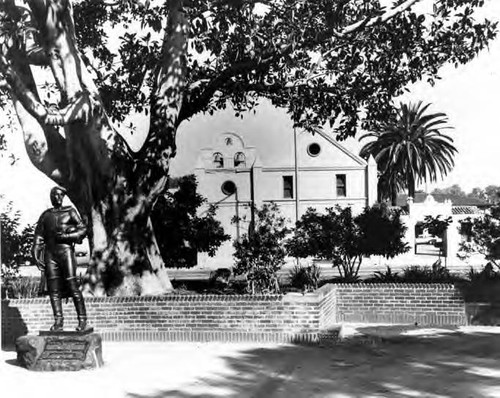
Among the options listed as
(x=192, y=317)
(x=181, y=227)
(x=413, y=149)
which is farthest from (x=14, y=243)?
(x=413, y=149)

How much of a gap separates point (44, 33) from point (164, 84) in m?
2.57

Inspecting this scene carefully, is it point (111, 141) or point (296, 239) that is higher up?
point (111, 141)

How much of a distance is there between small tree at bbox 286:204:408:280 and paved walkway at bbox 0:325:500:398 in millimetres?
4897

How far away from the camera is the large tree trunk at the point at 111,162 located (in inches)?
461

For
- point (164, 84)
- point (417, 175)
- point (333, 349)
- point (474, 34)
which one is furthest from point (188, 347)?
point (417, 175)

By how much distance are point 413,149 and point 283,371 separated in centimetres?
4531

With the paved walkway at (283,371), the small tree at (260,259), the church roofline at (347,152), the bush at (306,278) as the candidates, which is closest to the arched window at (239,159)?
the church roofline at (347,152)

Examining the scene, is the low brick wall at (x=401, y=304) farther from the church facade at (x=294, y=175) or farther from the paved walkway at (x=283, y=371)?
the church facade at (x=294, y=175)

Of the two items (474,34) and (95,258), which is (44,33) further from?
(474,34)

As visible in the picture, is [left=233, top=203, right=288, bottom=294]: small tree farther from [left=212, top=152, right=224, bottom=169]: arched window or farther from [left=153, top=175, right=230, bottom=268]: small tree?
[left=212, top=152, right=224, bottom=169]: arched window

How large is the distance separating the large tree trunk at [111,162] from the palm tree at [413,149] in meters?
Result: 39.8

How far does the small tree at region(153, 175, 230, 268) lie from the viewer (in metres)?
16.1

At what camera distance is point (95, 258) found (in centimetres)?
1220

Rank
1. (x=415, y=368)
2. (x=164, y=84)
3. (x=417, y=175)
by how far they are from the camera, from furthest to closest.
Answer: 1. (x=417, y=175)
2. (x=164, y=84)
3. (x=415, y=368)
